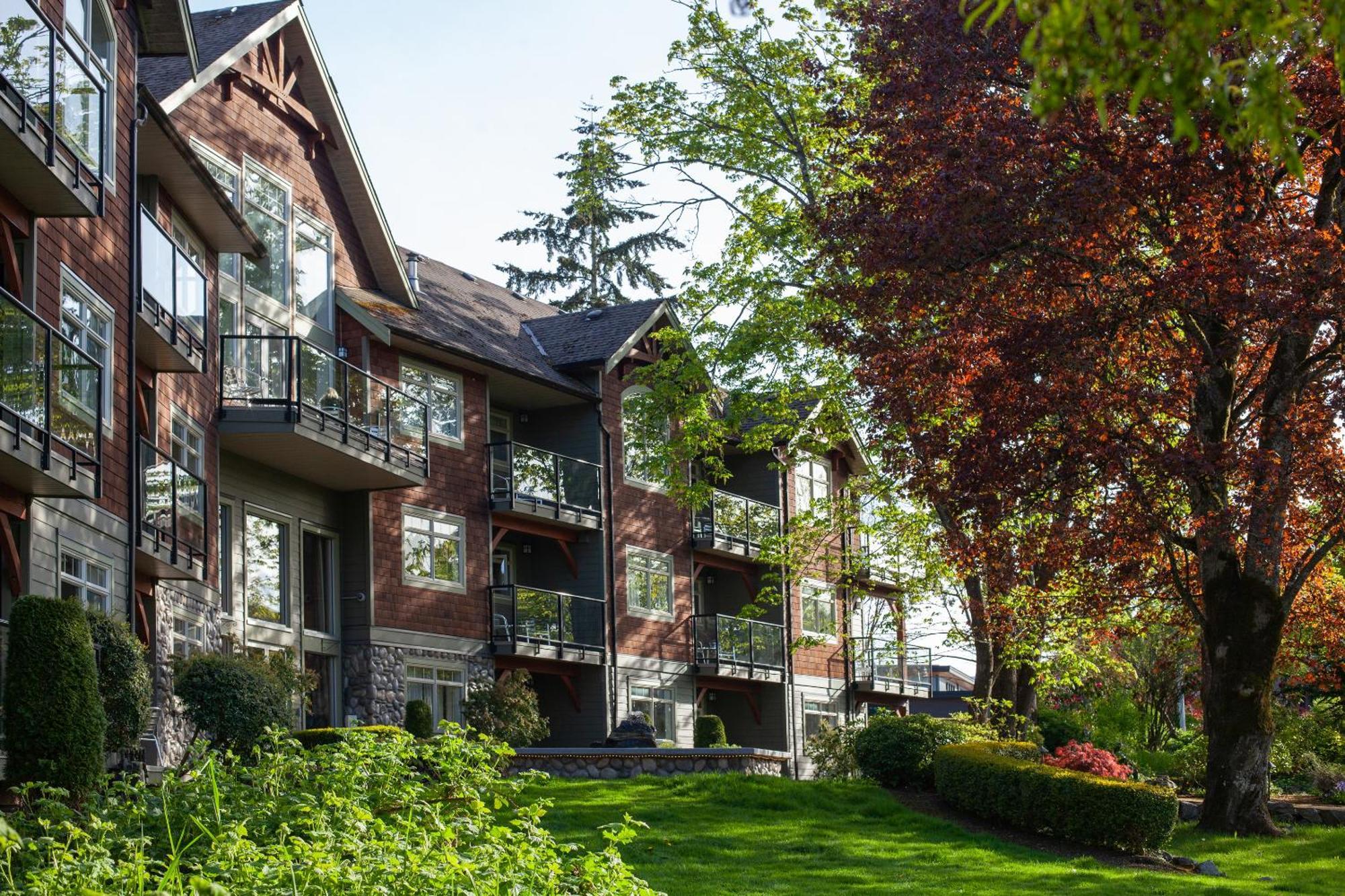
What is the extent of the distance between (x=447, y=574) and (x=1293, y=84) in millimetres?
18501

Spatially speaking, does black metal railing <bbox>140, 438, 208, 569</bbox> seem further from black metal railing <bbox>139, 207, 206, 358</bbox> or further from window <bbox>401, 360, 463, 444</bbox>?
window <bbox>401, 360, 463, 444</bbox>

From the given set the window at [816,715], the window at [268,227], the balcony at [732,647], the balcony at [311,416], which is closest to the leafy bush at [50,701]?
the balcony at [311,416]

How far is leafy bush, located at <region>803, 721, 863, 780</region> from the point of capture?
2359 cm

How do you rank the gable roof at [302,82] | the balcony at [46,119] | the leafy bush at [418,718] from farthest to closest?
the leafy bush at [418,718] → the gable roof at [302,82] → the balcony at [46,119]

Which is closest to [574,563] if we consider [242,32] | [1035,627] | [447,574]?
[447,574]

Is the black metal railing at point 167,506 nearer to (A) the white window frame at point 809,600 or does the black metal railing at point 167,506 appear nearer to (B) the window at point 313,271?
(B) the window at point 313,271

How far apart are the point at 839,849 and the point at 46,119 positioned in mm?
10723

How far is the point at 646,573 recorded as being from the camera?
35.1 meters

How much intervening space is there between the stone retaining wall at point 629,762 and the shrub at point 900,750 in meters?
2.44

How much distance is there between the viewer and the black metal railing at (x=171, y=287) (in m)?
18.9

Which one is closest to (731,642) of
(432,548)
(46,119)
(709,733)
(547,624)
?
(709,733)

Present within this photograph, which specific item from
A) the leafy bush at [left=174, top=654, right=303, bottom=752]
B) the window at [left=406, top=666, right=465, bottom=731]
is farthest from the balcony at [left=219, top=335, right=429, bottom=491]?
the leafy bush at [left=174, top=654, right=303, bottom=752]

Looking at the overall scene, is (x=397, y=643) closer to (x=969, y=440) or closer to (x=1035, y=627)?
(x=1035, y=627)

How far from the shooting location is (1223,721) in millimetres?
18859
